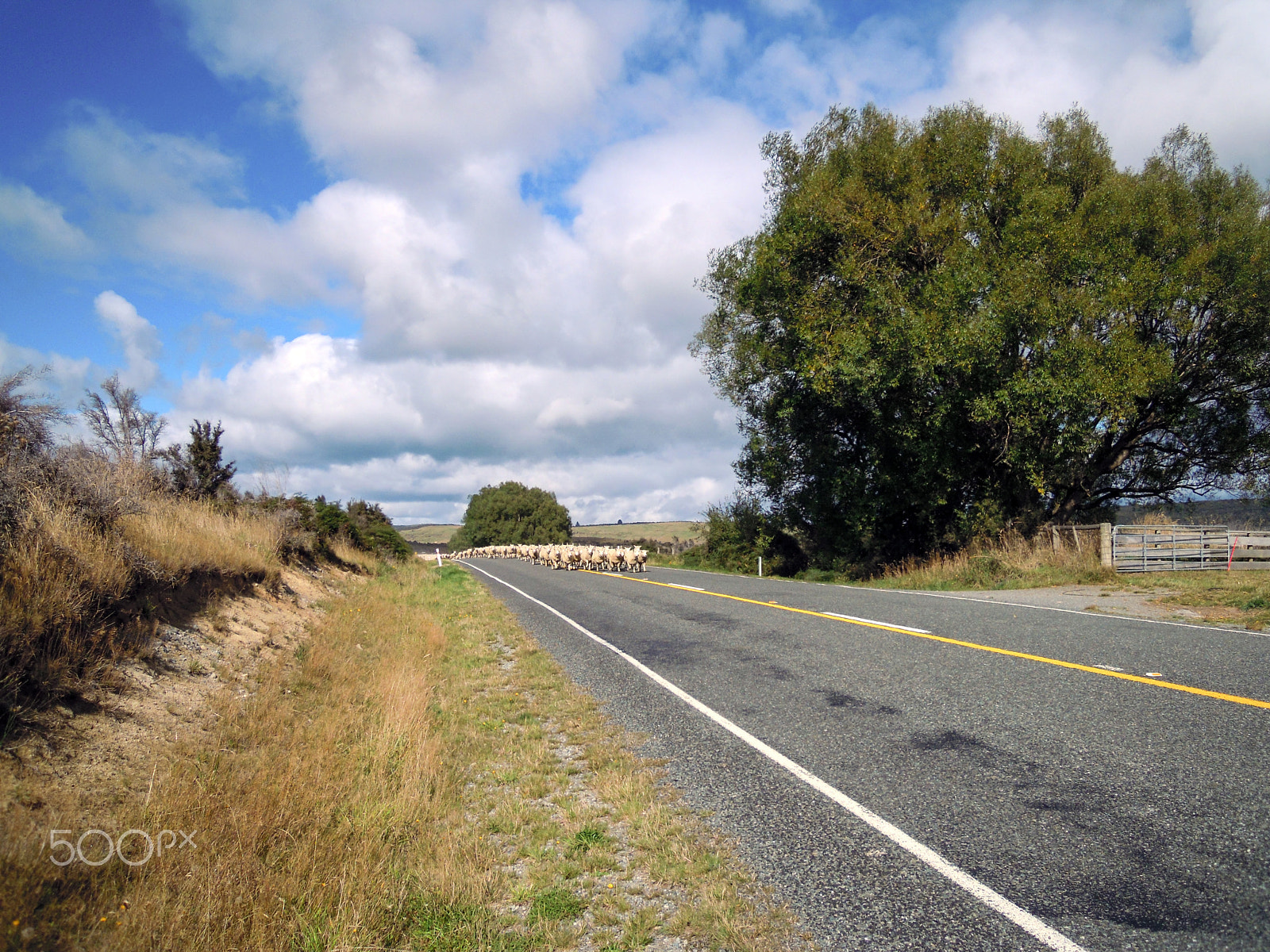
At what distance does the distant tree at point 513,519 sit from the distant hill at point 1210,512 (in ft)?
251

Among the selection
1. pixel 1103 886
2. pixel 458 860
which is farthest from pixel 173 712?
pixel 1103 886

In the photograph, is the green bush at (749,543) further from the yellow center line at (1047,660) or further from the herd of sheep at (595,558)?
the yellow center line at (1047,660)

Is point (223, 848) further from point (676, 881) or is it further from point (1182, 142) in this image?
point (1182, 142)

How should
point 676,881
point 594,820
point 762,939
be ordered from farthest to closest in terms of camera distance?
1. point 594,820
2. point 676,881
3. point 762,939

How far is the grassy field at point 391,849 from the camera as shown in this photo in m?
3.23

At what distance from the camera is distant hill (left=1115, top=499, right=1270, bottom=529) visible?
22375mm

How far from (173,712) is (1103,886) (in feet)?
21.9

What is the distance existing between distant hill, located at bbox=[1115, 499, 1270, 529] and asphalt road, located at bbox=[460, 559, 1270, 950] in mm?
17298

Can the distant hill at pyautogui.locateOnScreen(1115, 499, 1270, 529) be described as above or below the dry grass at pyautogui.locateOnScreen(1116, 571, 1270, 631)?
above

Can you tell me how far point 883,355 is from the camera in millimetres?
20328

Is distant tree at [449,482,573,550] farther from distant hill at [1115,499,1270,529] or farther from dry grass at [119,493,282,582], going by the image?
dry grass at [119,493,282,582]

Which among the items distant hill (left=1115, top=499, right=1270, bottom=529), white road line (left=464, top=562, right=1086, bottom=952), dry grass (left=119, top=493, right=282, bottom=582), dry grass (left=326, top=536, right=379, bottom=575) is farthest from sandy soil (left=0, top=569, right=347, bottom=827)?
distant hill (left=1115, top=499, right=1270, bottom=529)

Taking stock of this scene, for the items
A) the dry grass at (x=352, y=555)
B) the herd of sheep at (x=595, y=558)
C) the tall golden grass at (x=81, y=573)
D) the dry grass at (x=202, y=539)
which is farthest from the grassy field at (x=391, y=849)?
the herd of sheep at (x=595, y=558)

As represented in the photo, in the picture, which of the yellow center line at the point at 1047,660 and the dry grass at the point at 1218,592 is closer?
the yellow center line at the point at 1047,660
